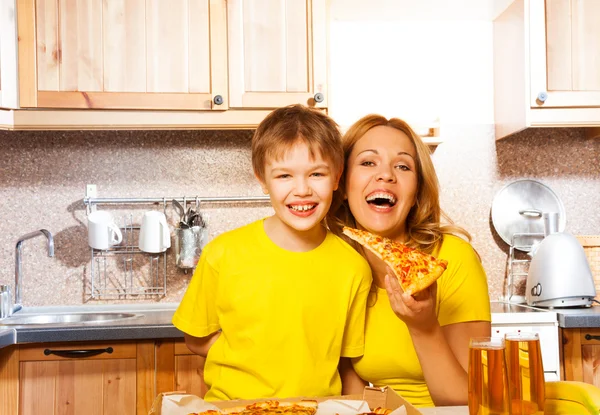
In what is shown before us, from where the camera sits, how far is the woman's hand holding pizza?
133 centimetres

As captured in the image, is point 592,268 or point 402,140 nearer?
point 402,140

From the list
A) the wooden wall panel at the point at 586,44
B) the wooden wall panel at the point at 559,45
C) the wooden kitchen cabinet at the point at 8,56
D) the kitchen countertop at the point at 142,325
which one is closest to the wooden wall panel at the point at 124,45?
the wooden kitchen cabinet at the point at 8,56

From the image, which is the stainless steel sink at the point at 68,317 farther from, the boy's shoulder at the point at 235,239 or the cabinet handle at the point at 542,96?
the cabinet handle at the point at 542,96

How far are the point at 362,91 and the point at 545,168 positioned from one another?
3.01 ft

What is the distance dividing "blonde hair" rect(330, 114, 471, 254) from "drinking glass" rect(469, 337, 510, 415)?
634mm

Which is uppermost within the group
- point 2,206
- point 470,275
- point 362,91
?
point 362,91

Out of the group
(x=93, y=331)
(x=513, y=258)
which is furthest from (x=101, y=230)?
(x=513, y=258)

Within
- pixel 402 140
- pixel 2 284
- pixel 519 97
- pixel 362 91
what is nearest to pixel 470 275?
pixel 402 140

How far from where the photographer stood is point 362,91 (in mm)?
3178

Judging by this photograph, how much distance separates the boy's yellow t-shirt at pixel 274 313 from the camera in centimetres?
147

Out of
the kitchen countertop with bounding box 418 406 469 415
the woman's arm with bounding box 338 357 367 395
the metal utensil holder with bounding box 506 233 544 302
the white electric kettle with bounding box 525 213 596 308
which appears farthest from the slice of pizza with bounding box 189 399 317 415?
the metal utensil holder with bounding box 506 233 544 302

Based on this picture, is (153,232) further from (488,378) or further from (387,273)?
(488,378)

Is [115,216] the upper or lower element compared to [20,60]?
lower

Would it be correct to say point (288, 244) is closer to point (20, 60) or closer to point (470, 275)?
point (470, 275)
